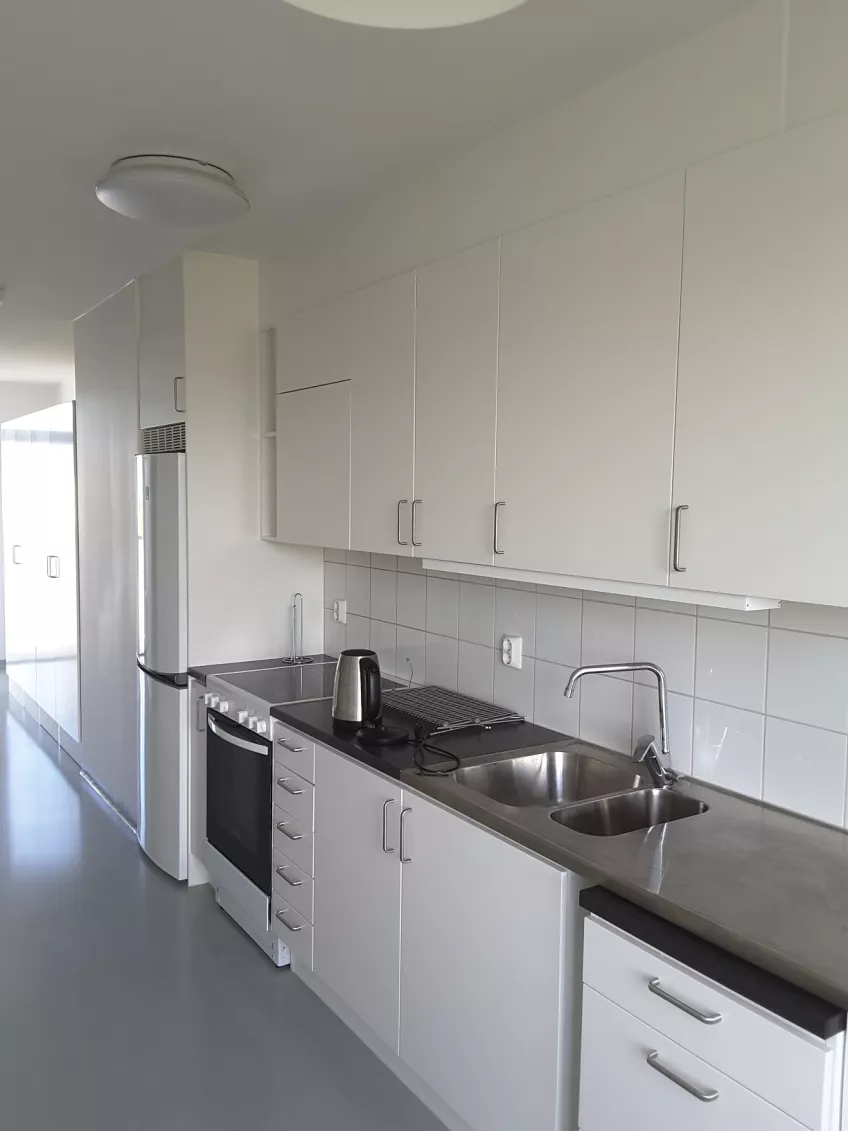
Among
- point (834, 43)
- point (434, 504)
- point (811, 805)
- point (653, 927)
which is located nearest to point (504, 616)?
point (434, 504)

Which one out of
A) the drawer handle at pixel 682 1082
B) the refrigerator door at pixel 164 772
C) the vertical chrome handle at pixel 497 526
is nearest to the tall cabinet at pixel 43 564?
the refrigerator door at pixel 164 772

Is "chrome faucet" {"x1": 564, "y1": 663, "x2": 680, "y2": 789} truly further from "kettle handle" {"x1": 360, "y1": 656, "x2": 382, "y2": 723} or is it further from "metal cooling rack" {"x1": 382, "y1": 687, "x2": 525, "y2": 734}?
"kettle handle" {"x1": 360, "y1": 656, "x2": 382, "y2": 723}

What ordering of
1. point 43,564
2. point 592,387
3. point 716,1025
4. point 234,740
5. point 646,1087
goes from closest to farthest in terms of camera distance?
point 716,1025 → point 646,1087 → point 592,387 → point 234,740 → point 43,564

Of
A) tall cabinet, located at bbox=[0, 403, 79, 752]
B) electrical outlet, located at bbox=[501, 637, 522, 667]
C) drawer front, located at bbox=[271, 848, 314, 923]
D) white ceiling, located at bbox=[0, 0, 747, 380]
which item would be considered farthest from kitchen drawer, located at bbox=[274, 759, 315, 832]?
tall cabinet, located at bbox=[0, 403, 79, 752]

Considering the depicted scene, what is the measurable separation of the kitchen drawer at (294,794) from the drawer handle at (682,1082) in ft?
4.48

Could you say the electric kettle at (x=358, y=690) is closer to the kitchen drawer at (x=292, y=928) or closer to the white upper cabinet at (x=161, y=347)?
the kitchen drawer at (x=292, y=928)

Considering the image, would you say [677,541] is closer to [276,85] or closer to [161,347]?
[276,85]

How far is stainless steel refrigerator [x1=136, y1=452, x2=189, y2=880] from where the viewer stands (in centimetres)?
343

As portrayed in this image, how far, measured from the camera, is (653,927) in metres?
1.46

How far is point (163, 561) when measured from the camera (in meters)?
3.48

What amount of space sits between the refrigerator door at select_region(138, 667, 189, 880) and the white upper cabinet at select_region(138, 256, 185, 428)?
3.63 feet

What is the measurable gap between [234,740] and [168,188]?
176 centimetres

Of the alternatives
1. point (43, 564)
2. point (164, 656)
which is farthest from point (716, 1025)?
point (43, 564)

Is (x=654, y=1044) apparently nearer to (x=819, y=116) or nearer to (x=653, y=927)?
(x=653, y=927)
